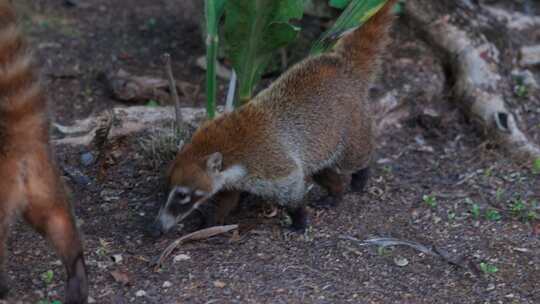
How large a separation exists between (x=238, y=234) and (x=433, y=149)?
6.58ft

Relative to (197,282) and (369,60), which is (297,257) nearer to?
(197,282)

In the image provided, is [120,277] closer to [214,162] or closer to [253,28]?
[214,162]

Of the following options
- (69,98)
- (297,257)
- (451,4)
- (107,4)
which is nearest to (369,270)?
(297,257)

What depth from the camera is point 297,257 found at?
4.43 meters

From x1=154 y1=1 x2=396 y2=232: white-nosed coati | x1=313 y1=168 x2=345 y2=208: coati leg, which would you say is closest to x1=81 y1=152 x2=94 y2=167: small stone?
x1=154 y1=1 x2=396 y2=232: white-nosed coati

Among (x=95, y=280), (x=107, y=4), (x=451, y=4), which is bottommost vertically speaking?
(x=95, y=280)

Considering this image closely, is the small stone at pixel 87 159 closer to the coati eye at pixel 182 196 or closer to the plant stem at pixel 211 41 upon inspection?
the plant stem at pixel 211 41

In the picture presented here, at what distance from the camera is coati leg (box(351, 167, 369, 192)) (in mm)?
5293

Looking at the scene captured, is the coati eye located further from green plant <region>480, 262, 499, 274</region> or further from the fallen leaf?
green plant <region>480, 262, 499, 274</region>

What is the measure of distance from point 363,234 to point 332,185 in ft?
1.80

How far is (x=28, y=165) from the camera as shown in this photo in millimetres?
3518

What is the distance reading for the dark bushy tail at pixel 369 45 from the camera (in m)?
5.07

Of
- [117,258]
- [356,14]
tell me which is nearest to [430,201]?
[356,14]

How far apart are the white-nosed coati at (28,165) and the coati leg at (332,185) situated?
1.88 metres
